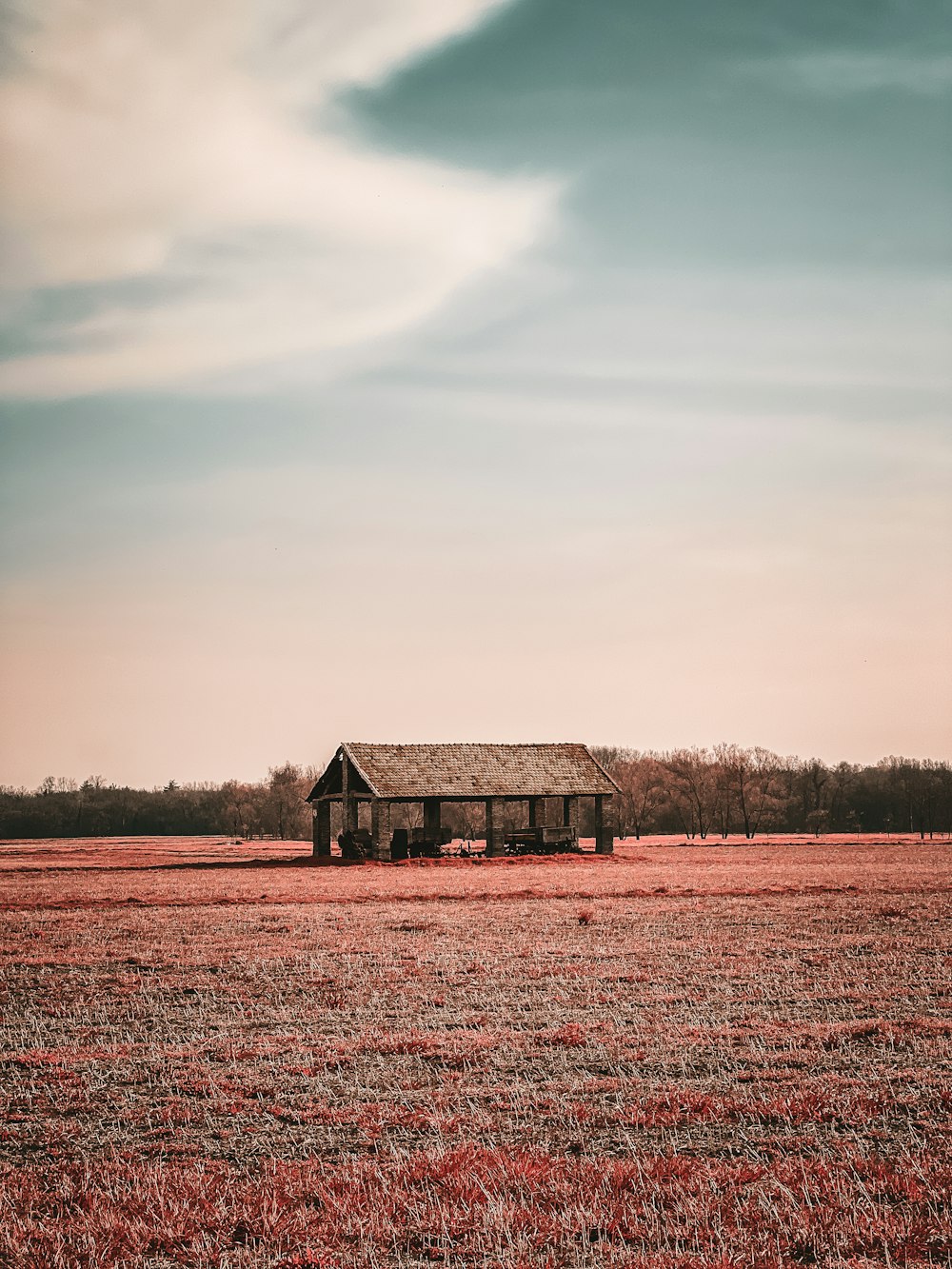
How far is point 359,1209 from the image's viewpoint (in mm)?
5750

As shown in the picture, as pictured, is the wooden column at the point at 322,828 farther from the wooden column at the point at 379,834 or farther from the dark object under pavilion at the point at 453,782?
the wooden column at the point at 379,834

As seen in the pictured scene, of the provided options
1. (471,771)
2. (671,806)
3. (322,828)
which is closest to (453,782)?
(471,771)

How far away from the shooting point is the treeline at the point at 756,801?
111 meters

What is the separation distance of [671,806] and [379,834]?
7948cm

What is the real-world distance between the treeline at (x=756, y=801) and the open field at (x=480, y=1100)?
9123 centimetres

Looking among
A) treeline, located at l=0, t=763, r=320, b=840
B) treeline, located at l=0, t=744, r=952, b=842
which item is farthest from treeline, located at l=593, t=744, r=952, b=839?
treeline, located at l=0, t=763, r=320, b=840

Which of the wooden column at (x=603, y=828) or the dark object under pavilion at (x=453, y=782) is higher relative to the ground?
the dark object under pavilion at (x=453, y=782)

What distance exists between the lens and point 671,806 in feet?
386

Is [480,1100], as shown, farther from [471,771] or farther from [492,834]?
[471,771]

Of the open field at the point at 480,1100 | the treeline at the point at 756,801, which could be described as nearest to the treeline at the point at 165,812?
the treeline at the point at 756,801

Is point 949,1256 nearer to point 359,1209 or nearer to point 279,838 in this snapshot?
point 359,1209

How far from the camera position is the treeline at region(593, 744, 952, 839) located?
111 m

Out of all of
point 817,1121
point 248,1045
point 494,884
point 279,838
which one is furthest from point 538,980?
point 279,838

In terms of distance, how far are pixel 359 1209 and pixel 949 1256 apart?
9.92ft
